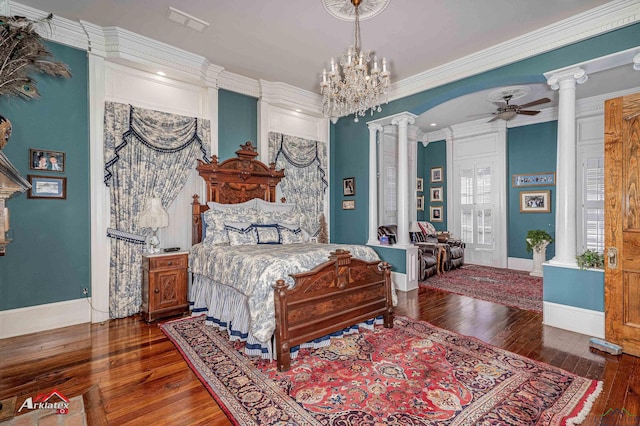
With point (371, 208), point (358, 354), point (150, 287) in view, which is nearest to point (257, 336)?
point (358, 354)

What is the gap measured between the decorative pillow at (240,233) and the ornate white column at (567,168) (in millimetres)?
3775

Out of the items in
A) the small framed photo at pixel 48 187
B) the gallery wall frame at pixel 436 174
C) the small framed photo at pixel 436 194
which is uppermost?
the gallery wall frame at pixel 436 174

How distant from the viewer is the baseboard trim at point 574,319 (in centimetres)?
319

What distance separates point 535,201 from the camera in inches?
263

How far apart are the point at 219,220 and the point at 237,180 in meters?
1.01

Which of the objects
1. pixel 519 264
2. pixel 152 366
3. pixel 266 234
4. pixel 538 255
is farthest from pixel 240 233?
pixel 519 264

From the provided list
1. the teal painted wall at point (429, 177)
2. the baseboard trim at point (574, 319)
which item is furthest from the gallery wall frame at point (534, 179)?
the baseboard trim at point (574, 319)

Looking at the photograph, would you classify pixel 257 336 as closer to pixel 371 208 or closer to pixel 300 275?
pixel 300 275

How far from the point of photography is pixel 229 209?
4.43 m

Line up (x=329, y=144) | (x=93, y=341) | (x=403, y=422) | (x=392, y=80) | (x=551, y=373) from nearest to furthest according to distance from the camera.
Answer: (x=403, y=422) → (x=551, y=373) → (x=93, y=341) → (x=392, y=80) → (x=329, y=144)

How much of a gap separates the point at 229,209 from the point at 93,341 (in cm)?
216

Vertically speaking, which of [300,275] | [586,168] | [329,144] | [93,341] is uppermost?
[329,144]

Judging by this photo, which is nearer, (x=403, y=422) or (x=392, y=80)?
(x=403, y=422)

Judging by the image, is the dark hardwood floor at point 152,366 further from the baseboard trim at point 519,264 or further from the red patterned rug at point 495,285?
the baseboard trim at point 519,264
